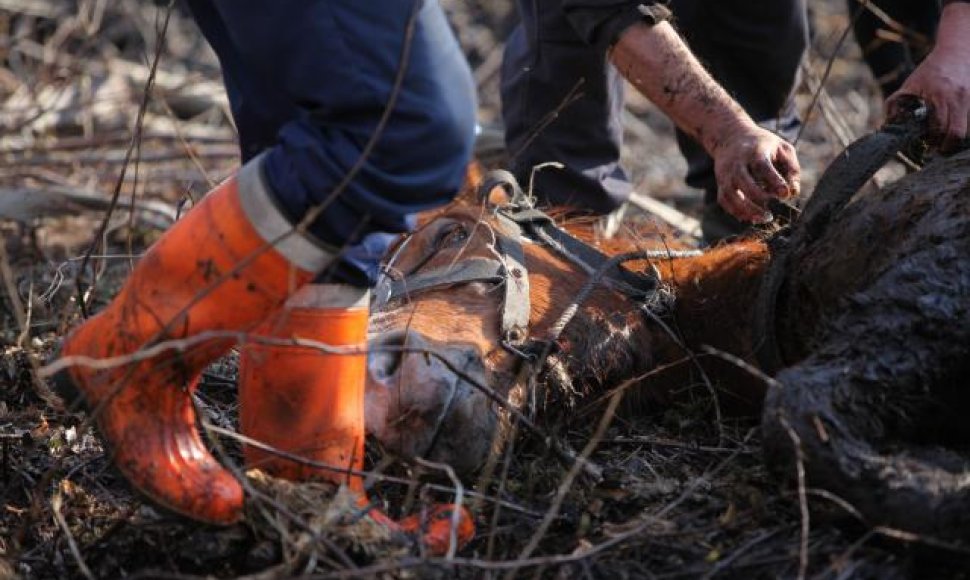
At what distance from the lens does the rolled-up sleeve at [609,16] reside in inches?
151

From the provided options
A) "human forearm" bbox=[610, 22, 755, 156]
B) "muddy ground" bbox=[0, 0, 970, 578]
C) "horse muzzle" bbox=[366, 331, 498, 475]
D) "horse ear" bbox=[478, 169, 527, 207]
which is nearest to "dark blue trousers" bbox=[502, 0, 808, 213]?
"human forearm" bbox=[610, 22, 755, 156]

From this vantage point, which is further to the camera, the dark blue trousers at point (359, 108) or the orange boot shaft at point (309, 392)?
the orange boot shaft at point (309, 392)

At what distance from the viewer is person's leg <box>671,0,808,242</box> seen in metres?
4.83

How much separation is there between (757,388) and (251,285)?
1.53 metres

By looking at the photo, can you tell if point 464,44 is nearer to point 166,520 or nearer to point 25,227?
point 25,227

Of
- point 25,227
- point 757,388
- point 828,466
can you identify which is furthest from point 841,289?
point 25,227

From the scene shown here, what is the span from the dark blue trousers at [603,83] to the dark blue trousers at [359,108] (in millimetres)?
2335

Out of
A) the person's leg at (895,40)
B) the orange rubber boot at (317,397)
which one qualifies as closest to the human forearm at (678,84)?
the person's leg at (895,40)

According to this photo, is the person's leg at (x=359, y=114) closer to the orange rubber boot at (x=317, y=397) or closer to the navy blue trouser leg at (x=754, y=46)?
the orange rubber boot at (x=317, y=397)

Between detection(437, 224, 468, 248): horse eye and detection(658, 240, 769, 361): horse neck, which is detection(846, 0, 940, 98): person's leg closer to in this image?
detection(658, 240, 769, 361): horse neck

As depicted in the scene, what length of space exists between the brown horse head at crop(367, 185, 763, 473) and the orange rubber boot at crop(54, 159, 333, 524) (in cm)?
34

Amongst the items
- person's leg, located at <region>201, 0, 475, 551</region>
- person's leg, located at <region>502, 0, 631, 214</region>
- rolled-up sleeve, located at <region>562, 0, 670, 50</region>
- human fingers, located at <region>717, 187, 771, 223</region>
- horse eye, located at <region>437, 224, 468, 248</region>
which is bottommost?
person's leg, located at <region>502, 0, 631, 214</region>

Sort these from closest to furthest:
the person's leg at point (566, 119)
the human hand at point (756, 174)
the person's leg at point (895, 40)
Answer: the human hand at point (756, 174) < the person's leg at point (566, 119) < the person's leg at point (895, 40)

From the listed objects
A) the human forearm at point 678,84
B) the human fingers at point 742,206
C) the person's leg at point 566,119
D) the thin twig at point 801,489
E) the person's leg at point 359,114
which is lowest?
the person's leg at point 566,119
